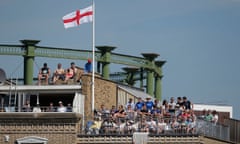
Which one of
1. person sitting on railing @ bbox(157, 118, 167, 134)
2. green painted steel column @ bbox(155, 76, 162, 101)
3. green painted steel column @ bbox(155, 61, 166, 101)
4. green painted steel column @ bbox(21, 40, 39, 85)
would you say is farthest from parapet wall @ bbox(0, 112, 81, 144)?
green painted steel column @ bbox(155, 76, 162, 101)

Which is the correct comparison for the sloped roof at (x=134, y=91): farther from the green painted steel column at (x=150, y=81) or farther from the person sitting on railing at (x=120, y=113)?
the green painted steel column at (x=150, y=81)

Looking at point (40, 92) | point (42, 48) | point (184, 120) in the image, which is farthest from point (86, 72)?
point (42, 48)

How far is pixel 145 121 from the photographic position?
177ft

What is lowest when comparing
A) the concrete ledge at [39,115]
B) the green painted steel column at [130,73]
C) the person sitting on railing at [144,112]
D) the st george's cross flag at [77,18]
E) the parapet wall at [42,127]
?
the parapet wall at [42,127]

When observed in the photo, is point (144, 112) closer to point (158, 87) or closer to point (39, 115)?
point (39, 115)

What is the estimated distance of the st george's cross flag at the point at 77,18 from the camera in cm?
5778

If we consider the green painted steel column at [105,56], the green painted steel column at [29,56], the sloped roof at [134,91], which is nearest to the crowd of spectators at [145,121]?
the sloped roof at [134,91]

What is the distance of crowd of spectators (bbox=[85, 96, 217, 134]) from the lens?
53.8m

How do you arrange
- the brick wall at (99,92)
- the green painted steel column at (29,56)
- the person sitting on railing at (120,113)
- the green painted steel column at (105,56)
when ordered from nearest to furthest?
the person sitting on railing at (120,113), the brick wall at (99,92), the green painted steel column at (29,56), the green painted steel column at (105,56)

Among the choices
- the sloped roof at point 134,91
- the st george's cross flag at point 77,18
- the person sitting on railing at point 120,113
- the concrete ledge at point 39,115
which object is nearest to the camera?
the person sitting on railing at point 120,113

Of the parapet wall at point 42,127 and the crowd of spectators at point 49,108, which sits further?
the crowd of spectators at point 49,108

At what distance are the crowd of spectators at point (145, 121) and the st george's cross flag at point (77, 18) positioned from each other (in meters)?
5.67

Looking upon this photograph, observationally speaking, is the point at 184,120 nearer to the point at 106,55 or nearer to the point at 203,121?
the point at 203,121

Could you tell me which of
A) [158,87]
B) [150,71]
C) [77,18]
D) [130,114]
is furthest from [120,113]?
[158,87]
